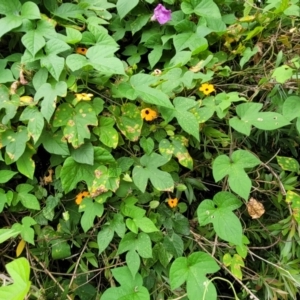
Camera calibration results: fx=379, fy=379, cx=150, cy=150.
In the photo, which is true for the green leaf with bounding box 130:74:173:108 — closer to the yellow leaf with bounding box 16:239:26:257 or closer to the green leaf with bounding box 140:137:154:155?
the green leaf with bounding box 140:137:154:155

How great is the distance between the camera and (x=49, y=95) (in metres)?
0.96

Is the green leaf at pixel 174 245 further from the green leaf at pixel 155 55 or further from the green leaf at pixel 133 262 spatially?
the green leaf at pixel 155 55

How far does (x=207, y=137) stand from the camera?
1105 millimetres

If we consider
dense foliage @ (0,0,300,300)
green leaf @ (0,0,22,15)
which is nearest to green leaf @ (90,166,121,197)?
dense foliage @ (0,0,300,300)

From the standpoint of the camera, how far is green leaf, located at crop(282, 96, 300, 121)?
0.98 m

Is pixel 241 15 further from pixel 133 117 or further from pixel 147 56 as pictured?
pixel 133 117

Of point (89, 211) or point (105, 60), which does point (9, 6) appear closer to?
point (105, 60)

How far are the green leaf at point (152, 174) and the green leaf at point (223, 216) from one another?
104 mm

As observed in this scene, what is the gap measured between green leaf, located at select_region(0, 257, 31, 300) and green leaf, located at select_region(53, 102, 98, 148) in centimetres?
50

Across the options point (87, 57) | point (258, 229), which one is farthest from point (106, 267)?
point (87, 57)

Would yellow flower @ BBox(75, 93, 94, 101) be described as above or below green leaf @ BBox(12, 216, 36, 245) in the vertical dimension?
Result: above

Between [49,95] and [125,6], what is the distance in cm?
44

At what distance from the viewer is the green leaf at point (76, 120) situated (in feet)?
3.16

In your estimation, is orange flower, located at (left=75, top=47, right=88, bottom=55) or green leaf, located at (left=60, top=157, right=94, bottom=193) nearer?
green leaf, located at (left=60, top=157, right=94, bottom=193)
